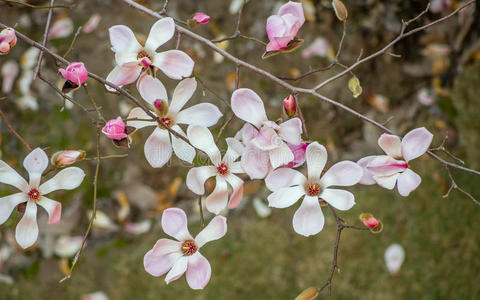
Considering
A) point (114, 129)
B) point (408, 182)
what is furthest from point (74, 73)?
point (408, 182)

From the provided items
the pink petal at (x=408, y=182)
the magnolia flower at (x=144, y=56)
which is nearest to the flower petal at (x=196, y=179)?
the magnolia flower at (x=144, y=56)

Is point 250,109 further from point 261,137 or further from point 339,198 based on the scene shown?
point 339,198

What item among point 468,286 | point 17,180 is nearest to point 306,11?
point 468,286

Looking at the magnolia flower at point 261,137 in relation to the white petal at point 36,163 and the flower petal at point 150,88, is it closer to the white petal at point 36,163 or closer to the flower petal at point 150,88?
the flower petal at point 150,88

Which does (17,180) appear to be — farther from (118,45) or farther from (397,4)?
(397,4)

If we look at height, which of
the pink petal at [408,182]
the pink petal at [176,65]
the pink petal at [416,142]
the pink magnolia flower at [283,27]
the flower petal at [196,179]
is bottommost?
the flower petal at [196,179]

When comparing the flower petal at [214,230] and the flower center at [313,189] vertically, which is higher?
the flower center at [313,189]
